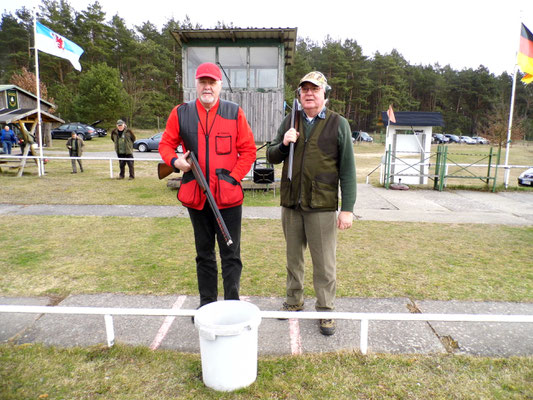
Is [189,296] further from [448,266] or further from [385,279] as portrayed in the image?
[448,266]

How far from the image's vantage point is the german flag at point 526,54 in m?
11.2

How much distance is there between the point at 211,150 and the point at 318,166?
86 cm

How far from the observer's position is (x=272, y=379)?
7.88 feet

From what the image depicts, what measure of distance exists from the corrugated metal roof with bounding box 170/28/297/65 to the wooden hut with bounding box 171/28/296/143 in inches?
1.1

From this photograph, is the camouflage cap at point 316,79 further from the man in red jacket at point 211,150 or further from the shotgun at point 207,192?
the shotgun at point 207,192

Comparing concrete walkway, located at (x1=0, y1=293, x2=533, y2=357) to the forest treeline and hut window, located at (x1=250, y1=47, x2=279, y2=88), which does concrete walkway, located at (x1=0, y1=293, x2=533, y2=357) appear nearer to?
hut window, located at (x1=250, y1=47, x2=279, y2=88)

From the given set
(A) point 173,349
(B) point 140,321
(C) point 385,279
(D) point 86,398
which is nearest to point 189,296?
(B) point 140,321

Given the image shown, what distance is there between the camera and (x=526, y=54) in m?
11.3

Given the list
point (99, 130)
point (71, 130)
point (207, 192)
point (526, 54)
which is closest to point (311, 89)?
point (207, 192)

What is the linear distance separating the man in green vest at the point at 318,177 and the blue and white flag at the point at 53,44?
12479mm

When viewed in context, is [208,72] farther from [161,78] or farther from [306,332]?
[161,78]

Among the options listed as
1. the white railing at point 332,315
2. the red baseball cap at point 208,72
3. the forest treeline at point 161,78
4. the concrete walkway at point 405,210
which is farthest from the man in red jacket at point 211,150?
the forest treeline at point 161,78

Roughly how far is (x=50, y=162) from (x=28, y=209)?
11.3m

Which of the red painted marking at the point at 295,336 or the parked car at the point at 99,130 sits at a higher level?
the parked car at the point at 99,130
